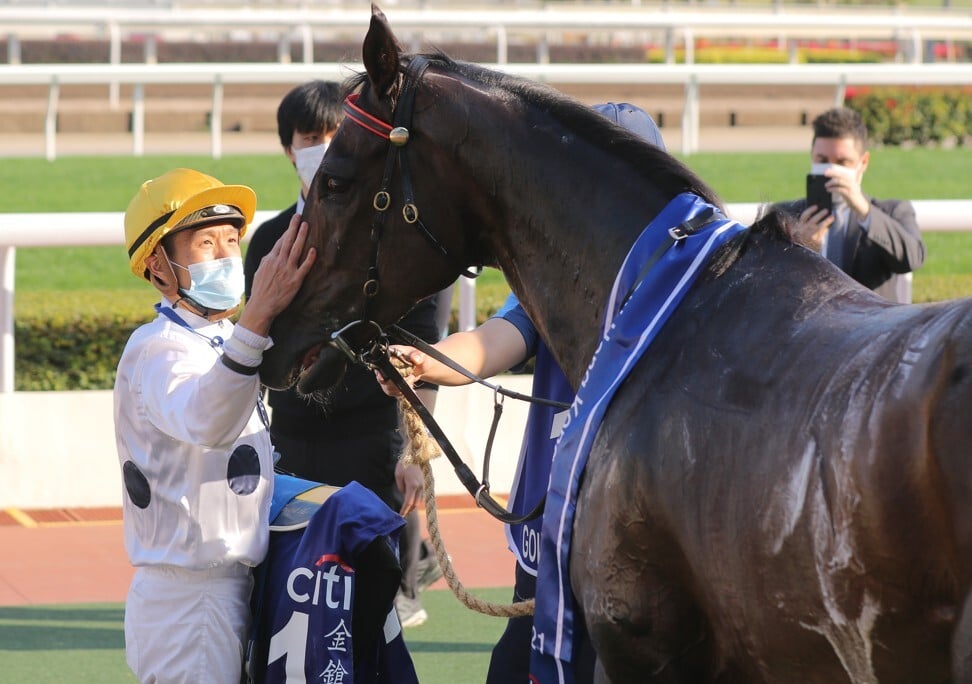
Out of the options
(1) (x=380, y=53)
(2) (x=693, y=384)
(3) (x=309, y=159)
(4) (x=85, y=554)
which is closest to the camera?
(2) (x=693, y=384)

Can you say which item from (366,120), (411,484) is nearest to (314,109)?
(411,484)

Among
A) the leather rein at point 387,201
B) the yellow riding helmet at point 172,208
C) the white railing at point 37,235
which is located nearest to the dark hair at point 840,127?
the white railing at point 37,235

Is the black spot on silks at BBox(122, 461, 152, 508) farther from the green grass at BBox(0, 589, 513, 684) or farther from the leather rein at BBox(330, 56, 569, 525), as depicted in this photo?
the green grass at BBox(0, 589, 513, 684)

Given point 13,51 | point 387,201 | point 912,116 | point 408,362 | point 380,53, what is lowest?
point 408,362

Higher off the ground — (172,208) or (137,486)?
(172,208)

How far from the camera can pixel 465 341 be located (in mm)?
3441

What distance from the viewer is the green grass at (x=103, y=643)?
4637 millimetres

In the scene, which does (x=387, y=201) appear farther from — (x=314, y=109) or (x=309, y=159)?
(x=314, y=109)

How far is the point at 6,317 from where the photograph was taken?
623 centimetres

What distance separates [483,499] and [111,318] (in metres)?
4.42

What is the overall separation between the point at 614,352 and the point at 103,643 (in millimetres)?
3023

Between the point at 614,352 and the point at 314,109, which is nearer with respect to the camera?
the point at 614,352

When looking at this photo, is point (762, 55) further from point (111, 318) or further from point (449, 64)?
point (449, 64)

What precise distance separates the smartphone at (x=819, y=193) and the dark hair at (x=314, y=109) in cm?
179
